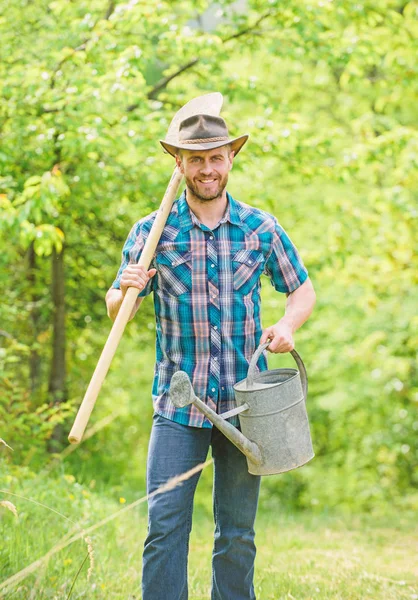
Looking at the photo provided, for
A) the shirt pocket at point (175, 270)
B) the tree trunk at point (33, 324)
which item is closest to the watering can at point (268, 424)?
the shirt pocket at point (175, 270)

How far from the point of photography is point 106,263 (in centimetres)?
746

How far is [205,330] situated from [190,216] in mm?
419

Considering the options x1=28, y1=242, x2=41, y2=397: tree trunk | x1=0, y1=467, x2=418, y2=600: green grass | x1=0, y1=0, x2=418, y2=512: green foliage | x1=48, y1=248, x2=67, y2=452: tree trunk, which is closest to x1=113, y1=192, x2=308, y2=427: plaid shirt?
x1=0, y1=467, x2=418, y2=600: green grass

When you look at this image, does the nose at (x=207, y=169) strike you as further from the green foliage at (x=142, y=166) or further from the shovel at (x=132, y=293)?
the green foliage at (x=142, y=166)

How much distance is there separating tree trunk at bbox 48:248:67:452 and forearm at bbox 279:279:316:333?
14.1 ft

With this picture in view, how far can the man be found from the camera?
9.35ft

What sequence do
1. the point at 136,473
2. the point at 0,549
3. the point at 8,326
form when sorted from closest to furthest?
the point at 0,549, the point at 8,326, the point at 136,473

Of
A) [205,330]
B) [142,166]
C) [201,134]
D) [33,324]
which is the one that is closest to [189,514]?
[205,330]

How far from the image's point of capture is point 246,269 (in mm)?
2971

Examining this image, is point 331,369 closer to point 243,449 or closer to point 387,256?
point 387,256

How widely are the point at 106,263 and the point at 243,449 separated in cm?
488

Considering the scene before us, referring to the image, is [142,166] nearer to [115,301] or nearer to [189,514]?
[115,301]

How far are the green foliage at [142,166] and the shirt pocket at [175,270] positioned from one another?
2058mm

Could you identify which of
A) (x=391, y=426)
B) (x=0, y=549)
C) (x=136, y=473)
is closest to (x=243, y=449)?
(x=0, y=549)
